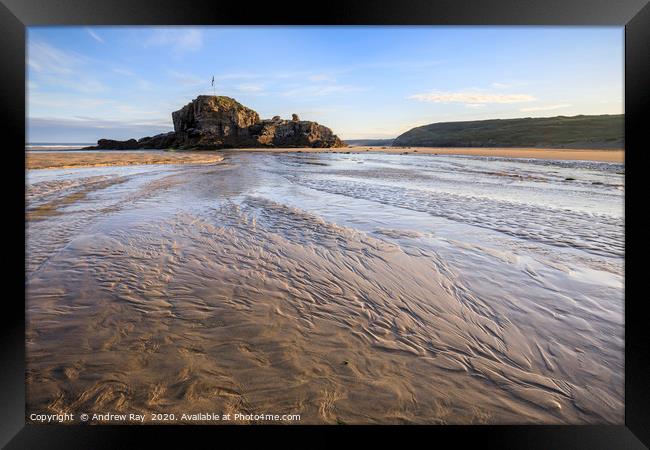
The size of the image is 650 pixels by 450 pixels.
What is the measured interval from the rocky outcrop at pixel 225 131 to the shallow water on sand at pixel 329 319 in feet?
289

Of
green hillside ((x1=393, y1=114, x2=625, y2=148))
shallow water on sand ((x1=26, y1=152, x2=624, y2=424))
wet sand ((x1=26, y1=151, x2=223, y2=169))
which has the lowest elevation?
shallow water on sand ((x1=26, y1=152, x2=624, y2=424))

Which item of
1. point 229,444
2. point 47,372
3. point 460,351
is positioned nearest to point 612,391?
point 460,351

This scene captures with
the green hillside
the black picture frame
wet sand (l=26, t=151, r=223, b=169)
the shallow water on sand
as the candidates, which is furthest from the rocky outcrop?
the black picture frame

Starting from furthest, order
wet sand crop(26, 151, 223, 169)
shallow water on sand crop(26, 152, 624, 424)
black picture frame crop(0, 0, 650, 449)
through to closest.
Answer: wet sand crop(26, 151, 223, 169)
shallow water on sand crop(26, 152, 624, 424)
black picture frame crop(0, 0, 650, 449)

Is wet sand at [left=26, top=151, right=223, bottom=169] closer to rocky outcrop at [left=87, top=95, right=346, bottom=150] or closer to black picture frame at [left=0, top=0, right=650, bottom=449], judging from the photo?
black picture frame at [left=0, top=0, right=650, bottom=449]

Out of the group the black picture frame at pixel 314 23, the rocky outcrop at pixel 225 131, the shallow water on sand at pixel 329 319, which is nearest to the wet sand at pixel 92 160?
the shallow water on sand at pixel 329 319

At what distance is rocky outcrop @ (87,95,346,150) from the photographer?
297 ft

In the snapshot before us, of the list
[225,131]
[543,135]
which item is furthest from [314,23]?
[225,131]

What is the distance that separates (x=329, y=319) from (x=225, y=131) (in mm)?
99274

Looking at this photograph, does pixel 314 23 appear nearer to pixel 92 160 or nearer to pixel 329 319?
pixel 329 319

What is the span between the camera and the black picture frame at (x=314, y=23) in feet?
6.46

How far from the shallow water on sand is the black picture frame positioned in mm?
197

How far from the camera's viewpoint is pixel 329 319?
3285mm

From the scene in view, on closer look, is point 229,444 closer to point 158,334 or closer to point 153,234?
point 158,334
